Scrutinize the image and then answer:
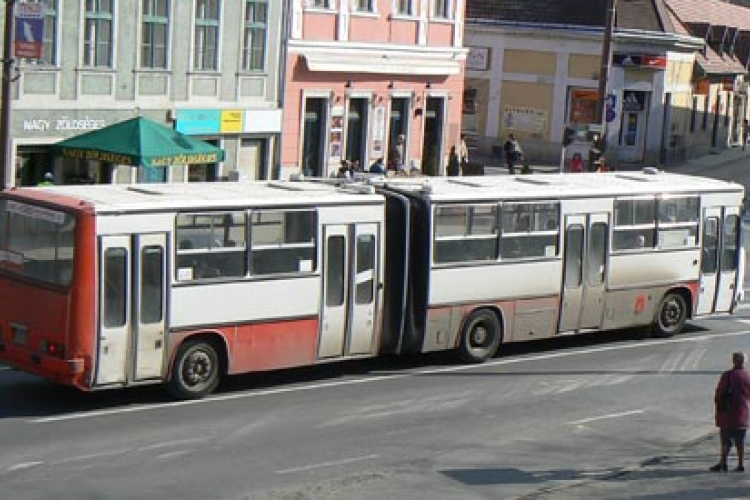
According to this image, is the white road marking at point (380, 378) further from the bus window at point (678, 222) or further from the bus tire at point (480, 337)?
the bus window at point (678, 222)

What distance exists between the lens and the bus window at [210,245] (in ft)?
61.1

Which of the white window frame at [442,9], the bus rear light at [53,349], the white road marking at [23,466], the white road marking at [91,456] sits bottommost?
the white road marking at [91,456]

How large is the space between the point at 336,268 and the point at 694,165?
4527 centimetres

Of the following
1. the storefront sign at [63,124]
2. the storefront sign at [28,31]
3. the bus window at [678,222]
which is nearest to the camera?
the storefront sign at [28,31]

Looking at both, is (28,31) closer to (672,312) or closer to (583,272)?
(583,272)

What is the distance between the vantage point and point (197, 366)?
1903 centimetres

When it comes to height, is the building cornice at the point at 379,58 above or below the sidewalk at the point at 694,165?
above

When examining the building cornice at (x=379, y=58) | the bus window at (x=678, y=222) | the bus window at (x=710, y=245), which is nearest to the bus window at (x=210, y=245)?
the bus window at (x=678, y=222)

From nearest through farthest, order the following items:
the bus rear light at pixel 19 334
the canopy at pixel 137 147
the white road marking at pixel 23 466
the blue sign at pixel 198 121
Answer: the white road marking at pixel 23 466 < the bus rear light at pixel 19 334 < the canopy at pixel 137 147 < the blue sign at pixel 198 121

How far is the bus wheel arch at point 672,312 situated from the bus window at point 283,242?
326 inches

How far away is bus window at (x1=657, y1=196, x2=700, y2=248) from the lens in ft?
83.7

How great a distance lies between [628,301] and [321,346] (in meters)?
6.89

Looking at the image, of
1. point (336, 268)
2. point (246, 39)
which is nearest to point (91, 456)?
point (336, 268)

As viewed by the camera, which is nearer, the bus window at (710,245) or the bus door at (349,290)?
the bus door at (349,290)
